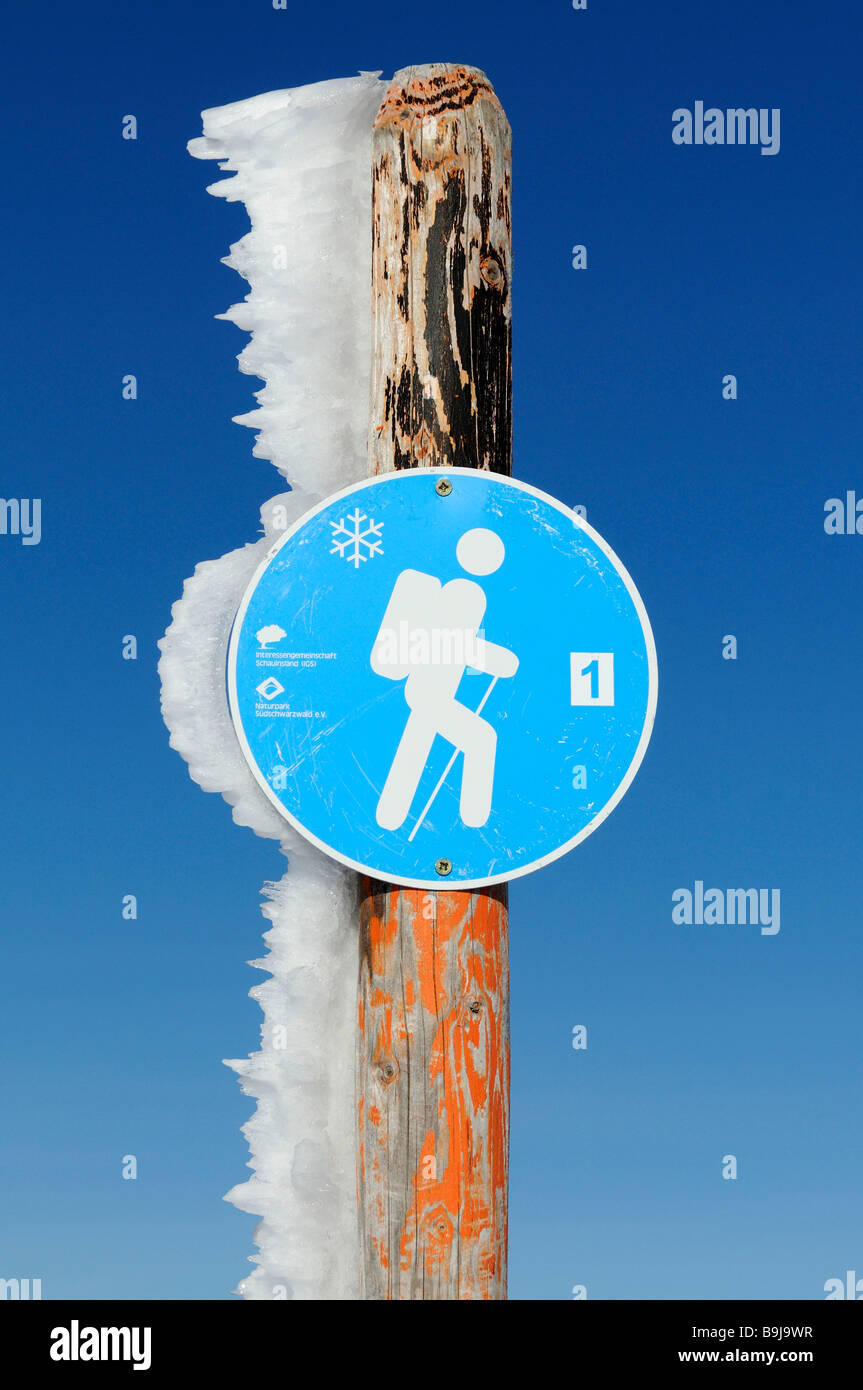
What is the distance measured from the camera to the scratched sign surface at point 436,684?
10.7ft

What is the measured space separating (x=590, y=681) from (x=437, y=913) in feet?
2.10

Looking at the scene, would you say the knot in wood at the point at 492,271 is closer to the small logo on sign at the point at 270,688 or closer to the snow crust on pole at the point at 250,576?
the snow crust on pole at the point at 250,576

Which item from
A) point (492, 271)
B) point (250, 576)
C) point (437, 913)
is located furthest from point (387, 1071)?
point (492, 271)

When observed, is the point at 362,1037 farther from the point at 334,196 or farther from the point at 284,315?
the point at 334,196

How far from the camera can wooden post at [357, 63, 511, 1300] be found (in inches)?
128

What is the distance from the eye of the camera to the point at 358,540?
3.30 m

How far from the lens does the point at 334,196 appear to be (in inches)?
141

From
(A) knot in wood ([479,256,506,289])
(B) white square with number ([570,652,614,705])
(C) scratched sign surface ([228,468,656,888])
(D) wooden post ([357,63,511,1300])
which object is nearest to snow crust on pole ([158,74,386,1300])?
(D) wooden post ([357,63,511,1300])

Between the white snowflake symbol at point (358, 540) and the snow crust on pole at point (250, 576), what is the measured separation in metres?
0.24

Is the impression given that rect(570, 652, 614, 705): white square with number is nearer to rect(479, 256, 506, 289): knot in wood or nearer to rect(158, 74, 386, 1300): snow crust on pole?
rect(158, 74, 386, 1300): snow crust on pole

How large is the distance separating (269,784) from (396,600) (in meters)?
0.51

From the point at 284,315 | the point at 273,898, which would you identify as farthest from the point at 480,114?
the point at 273,898

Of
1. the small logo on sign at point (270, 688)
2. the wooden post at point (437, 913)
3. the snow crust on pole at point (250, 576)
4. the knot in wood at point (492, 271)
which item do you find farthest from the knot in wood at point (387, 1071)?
the knot in wood at point (492, 271)

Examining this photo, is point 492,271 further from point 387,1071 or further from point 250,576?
point 387,1071
